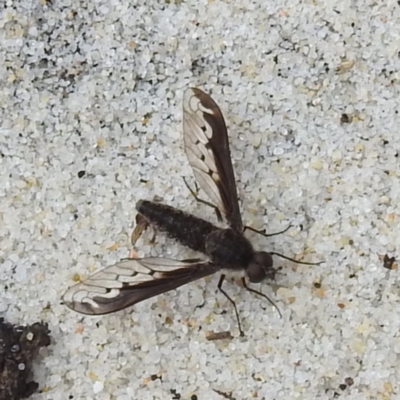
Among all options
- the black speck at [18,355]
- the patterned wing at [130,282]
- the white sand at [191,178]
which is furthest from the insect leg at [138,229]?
the black speck at [18,355]

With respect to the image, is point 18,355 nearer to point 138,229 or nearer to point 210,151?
point 138,229

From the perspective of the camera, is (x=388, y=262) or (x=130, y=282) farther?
(x=388, y=262)

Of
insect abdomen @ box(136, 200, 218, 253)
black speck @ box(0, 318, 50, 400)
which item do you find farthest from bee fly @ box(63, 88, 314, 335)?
black speck @ box(0, 318, 50, 400)

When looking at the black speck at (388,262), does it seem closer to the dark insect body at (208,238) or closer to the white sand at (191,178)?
the white sand at (191,178)

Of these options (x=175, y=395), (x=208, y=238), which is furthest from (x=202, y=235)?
(x=175, y=395)

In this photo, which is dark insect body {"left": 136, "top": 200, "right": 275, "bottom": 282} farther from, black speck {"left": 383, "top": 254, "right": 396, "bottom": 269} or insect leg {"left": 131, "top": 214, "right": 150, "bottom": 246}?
black speck {"left": 383, "top": 254, "right": 396, "bottom": 269}

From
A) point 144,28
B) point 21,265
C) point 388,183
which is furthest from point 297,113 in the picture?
point 21,265
